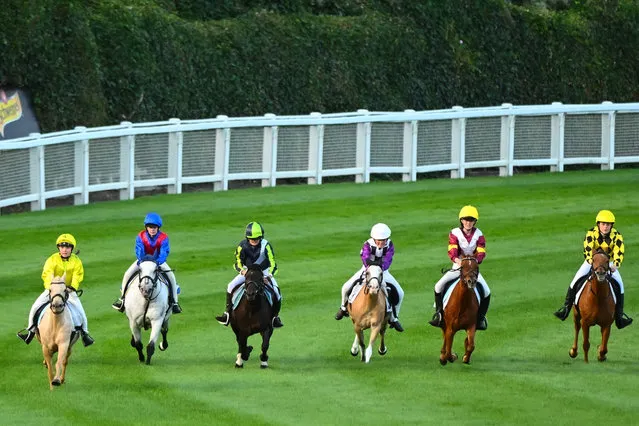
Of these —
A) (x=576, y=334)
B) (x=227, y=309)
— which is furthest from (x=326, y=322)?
(x=576, y=334)

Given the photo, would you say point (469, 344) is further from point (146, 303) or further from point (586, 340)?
point (146, 303)

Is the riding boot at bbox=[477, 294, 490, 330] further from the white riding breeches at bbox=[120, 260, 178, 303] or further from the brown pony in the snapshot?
the white riding breeches at bbox=[120, 260, 178, 303]

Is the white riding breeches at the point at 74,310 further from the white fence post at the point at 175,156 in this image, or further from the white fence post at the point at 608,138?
the white fence post at the point at 608,138

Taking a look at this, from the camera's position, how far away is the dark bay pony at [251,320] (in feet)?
56.2

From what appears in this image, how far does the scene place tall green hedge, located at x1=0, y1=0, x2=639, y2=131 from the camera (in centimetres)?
2992

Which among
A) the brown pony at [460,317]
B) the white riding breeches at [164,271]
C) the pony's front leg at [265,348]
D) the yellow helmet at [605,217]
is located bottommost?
the pony's front leg at [265,348]

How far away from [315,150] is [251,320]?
44.7 ft

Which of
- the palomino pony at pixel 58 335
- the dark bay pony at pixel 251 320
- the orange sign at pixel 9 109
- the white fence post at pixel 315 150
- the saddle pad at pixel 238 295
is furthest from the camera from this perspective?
the white fence post at pixel 315 150

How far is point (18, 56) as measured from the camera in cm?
2906

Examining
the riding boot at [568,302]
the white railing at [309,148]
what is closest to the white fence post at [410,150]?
the white railing at [309,148]

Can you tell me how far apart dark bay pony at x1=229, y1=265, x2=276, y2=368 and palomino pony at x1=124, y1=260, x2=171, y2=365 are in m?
0.76

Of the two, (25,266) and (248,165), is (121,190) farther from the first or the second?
(25,266)

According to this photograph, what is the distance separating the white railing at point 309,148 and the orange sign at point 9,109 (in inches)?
62.4

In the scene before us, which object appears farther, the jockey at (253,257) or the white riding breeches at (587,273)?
the white riding breeches at (587,273)
